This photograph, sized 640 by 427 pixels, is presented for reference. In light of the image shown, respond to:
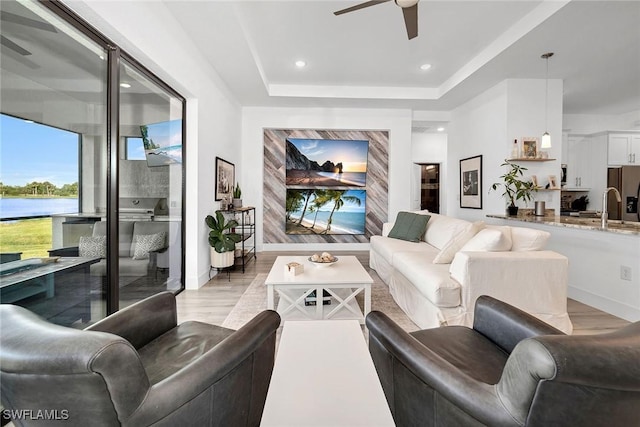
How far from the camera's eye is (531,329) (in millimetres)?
1229

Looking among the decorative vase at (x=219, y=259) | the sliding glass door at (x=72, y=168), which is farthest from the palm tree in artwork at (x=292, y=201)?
the sliding glass door at (x=72, y=168)

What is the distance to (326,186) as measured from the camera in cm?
581

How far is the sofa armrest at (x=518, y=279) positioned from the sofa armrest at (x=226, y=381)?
1.58 metres

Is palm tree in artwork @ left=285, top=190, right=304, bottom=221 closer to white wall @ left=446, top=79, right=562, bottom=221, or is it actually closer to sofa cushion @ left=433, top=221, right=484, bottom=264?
white wall @ left=446, top=79, right=562, bottom=221

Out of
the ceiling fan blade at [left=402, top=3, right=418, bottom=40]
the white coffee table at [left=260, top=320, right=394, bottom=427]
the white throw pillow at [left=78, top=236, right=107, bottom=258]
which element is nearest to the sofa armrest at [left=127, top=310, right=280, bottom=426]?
the white coffee table at [left=260, top=320, right=394, bottom=427]

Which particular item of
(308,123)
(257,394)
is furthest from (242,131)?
(257,394)

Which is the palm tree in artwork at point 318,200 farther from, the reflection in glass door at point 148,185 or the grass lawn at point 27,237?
the grass lawn at point 27,237

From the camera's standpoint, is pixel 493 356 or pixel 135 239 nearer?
pixel 493 356

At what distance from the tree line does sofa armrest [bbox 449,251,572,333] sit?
2.76m

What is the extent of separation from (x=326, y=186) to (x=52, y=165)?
445 cm

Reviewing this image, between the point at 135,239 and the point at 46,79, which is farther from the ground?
the point at 46,79

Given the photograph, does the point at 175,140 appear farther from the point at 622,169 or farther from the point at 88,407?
the point at 622,169

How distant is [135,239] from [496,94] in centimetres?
515

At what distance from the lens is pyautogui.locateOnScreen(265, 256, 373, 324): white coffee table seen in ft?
7.79
